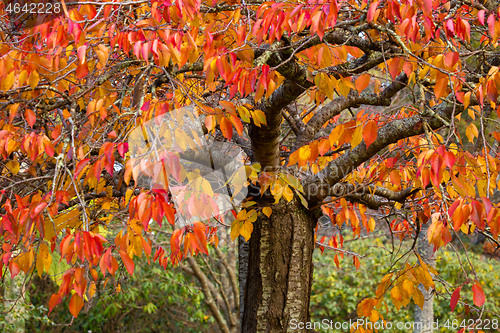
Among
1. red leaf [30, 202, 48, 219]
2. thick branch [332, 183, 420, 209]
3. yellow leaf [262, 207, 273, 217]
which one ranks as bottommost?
yellow leaf [262, 207, 273, 217]

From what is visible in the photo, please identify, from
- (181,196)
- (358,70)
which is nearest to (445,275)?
(358,70)

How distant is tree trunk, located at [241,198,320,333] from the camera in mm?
2707

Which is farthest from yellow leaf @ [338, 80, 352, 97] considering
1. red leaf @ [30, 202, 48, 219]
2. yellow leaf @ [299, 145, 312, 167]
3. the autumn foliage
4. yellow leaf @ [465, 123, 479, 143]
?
red leaf @ [30, 202, 48, 219]

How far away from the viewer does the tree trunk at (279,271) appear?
2.71 metres

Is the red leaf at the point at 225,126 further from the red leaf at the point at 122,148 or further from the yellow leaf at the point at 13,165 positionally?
the yellow leaf at the point at 13,165

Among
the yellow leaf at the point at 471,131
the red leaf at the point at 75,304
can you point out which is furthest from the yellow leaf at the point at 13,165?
the yellow leaf at the point at 471,131

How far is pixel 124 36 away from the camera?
2047mm

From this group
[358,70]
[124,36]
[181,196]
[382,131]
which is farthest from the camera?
[382,131]

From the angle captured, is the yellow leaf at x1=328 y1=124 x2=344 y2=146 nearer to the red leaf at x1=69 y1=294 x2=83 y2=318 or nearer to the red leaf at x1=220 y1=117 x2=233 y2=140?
the red leaf at x1=220 y1=117 x2=233 y2=140

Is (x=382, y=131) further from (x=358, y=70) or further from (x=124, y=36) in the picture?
(x=124, y=36)

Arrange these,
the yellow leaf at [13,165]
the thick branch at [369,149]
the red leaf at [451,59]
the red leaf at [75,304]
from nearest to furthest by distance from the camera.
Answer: the red leaf at [75,304], the red leaf at [451,59], the thick branch at [369,149], the yellow leaf at [13,165]

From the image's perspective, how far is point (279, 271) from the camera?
9.09 feet

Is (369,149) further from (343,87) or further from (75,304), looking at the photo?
(75,304)

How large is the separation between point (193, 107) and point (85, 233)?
1182mm
